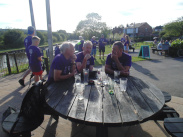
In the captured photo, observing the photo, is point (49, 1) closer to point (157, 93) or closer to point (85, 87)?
point (85, 87)

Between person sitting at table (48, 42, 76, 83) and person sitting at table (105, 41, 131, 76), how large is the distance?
2.81ft

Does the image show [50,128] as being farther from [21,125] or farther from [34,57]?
[34,57]

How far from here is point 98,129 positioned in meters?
1.40

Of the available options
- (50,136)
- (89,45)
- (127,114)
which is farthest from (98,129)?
(89,45)

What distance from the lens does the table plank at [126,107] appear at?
4.01 ft

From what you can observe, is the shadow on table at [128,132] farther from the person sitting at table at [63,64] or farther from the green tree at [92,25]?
the green tree at [92,25]

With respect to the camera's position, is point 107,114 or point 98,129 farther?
point 98,129

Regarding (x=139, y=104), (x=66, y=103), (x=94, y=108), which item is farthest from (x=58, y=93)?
(x=139, y=104)

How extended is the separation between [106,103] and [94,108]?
18 cm

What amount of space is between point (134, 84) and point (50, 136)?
162 cm

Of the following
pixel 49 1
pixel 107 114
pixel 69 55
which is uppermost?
pixel 49 1

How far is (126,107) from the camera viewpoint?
1417 mm

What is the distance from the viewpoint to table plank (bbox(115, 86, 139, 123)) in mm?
1224

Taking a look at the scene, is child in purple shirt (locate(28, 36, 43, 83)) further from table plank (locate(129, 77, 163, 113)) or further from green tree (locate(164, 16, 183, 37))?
green tree (locate(164, 16, 183, 37))
